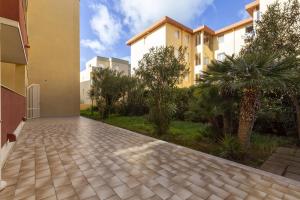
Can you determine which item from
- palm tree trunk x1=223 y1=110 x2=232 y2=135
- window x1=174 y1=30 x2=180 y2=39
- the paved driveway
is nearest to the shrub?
the paved driveway

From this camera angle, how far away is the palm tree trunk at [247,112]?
4.85 metres

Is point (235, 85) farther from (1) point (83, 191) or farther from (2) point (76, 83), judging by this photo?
(2) point (76, 83)

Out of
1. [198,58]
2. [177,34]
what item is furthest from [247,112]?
[198,58]

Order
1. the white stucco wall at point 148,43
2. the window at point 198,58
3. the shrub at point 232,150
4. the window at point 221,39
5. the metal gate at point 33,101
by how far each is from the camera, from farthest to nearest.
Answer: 1. the window at point 198,58
2. the window at point 221,39
3. the white stucco wall at point 148,43
4. the metal gate at point 33,101
5. the shrub at point 232,150

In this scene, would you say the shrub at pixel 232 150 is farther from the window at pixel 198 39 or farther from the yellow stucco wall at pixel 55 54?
the window at pixel 198 39

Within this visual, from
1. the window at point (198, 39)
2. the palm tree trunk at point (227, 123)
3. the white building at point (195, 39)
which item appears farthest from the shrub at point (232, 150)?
the window at point (198, 39)

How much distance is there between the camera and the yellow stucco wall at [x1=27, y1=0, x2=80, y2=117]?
1498cm

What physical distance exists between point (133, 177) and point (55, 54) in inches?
625

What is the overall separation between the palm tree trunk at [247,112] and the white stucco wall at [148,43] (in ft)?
52.1

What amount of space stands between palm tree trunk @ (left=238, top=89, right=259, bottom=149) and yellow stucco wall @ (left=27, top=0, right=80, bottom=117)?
1510 centimetres

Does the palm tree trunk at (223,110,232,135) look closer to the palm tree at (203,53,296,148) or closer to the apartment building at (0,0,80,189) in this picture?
the palm tree at (203,53,296,148)

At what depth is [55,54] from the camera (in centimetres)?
1584

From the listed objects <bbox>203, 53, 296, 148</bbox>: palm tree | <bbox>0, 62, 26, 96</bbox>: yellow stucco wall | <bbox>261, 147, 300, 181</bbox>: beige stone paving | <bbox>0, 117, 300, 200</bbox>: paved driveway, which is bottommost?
<bbox>261, 147, 300, 181</bbox>: beige stone paving

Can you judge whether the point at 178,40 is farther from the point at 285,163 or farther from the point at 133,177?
the point at 133,177
